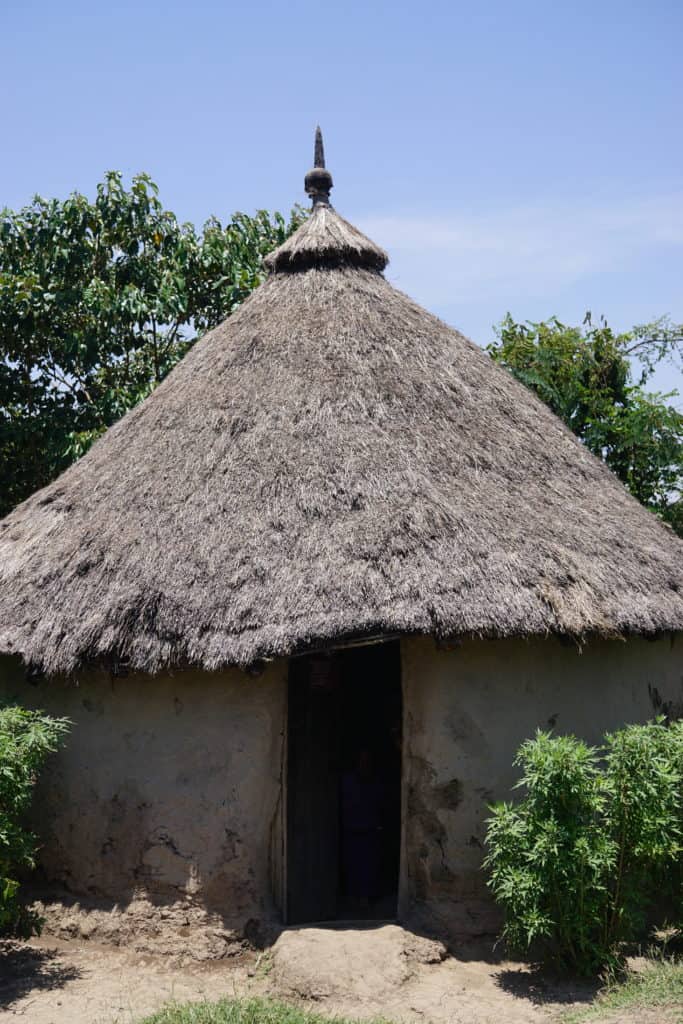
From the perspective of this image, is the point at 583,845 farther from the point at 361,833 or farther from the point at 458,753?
the point at 361,833

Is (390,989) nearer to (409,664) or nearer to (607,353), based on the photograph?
(409,664)

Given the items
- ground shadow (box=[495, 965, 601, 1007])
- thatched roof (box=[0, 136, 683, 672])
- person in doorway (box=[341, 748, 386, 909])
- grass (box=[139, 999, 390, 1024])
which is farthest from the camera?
person in doorway (box=[341, 748, 386, 909])

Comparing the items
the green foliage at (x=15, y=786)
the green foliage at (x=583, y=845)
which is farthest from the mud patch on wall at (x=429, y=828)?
the green foliage at (x=15, y=786)

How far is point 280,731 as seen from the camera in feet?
24.3

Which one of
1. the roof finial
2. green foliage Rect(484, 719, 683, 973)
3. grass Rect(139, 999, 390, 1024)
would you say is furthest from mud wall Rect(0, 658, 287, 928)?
the roof finial

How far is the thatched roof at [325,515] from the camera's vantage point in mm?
7098

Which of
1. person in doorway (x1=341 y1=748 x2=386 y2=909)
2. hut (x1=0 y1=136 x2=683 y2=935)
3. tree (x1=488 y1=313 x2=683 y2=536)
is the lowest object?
person in doorway (x1=341 y1=748 x2=386 y2=909)

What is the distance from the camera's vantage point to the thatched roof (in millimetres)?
7098

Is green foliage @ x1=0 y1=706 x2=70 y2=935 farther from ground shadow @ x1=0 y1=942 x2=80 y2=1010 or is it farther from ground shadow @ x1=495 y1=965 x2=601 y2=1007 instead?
ground shadow @ x1=495 y1=965 x2=601 y2=1007

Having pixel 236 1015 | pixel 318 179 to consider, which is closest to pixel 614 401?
pixel 318 179

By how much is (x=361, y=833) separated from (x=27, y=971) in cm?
290

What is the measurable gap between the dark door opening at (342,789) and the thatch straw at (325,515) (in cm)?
111

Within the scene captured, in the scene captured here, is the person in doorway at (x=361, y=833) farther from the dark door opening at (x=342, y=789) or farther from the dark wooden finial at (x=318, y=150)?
the dark wooden finial at (x=318, y=150)

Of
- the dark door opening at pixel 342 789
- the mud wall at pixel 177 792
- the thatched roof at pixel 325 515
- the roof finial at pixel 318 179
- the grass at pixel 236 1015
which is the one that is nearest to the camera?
the grass at pixel 236 1015
